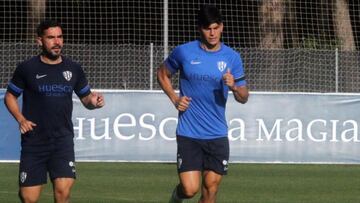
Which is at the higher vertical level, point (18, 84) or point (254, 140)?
point (18, 84)

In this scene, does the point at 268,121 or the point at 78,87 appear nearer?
the point at 78,87

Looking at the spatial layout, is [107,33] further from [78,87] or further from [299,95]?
[78,87]

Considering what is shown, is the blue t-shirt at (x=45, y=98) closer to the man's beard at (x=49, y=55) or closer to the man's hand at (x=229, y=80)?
the man's beard at (x=49, y=55)

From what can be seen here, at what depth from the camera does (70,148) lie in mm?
10555

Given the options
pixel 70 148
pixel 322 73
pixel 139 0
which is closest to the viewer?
pixel 70 148

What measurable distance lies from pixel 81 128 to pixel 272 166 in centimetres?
340

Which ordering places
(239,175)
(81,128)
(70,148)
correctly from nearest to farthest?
(70,148) → (239,175) → (81,128)

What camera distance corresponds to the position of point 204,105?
428 inches

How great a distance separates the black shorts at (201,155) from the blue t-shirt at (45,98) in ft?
3.59

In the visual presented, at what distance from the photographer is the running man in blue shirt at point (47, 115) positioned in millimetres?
10414

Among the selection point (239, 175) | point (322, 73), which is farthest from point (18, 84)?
point (322, 73)

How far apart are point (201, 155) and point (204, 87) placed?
650mm

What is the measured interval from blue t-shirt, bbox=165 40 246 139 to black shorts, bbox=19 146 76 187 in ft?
3.74

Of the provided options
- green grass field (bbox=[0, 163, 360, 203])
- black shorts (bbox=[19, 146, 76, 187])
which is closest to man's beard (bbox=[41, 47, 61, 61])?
black shorts (bbox=[19, 146, 76, 187])
